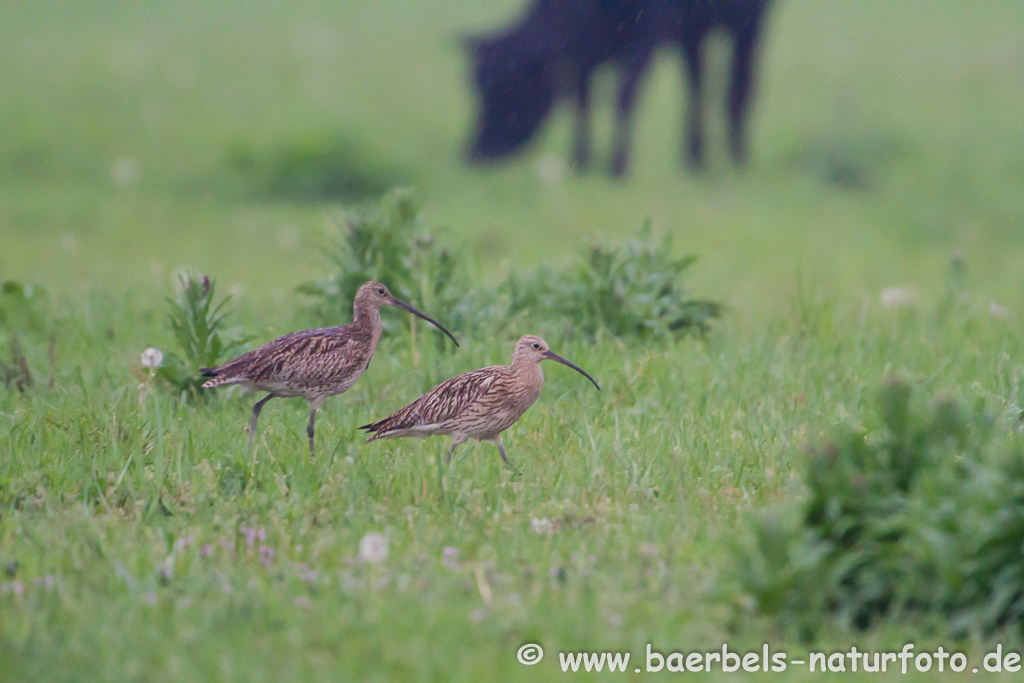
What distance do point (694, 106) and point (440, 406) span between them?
12.3 metres

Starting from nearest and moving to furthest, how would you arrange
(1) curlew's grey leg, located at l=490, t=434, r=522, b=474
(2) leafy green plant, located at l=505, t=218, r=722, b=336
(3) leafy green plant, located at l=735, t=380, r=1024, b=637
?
(3) leafy green plant, located at l=735, t=380, r=1024, b=637, (1) curlew's grey leg, located at l=490, t=434, r=522, b=474, (2) leafy green plant, located at l=505, t=218, r=722, b=336

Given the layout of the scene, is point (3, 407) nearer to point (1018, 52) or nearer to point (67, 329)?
point (67, 329)

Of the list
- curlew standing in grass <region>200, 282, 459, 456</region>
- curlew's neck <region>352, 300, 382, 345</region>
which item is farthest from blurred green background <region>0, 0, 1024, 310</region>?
curlew standing in grass <region>200, 282, 459, 456</region>

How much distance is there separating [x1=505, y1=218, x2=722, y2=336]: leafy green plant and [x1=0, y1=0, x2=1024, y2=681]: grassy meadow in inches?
8.0

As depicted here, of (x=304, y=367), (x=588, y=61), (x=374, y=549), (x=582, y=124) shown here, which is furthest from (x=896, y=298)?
(x=582, y=124)

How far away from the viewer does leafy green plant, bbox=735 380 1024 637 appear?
13.2 feet

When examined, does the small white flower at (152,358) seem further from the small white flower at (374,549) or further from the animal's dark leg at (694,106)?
the animal's dark leg at (694,106)

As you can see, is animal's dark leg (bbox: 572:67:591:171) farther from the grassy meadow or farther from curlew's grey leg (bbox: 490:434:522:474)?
curlew's grey leg (bbox: 490:434:522:474)

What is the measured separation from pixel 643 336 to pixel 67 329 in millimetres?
4217

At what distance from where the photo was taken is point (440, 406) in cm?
623

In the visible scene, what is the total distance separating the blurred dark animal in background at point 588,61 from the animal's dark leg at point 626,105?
1 cm

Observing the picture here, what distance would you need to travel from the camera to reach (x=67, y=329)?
930 centimetres

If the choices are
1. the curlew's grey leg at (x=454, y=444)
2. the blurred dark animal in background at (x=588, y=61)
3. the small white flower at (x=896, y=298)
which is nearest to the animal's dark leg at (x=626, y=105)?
the blurred dark animal in background at (x=588, y=61)

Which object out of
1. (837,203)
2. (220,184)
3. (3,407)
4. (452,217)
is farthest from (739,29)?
(3,407)
